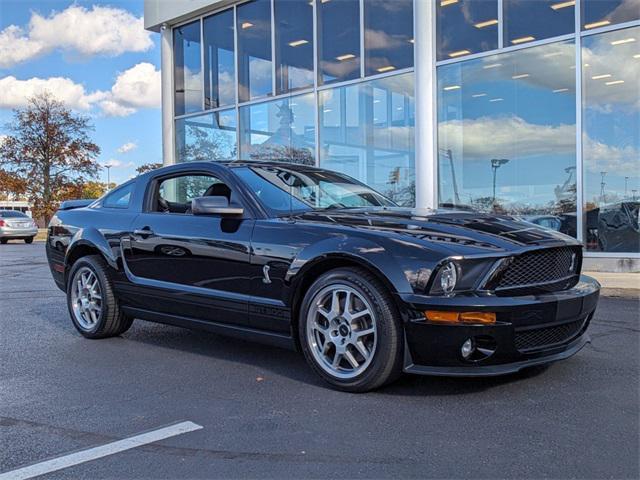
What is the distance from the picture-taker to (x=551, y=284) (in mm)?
3701

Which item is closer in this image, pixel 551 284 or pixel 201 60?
pixel 551 284

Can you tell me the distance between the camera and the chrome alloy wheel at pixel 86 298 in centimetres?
541

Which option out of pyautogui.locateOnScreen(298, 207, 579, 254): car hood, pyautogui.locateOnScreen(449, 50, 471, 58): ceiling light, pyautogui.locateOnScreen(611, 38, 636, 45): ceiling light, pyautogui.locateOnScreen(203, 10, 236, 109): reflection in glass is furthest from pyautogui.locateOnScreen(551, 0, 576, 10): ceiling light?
pyautogui.locateOnScreen(203, 10, 236, 109): reflection in glass

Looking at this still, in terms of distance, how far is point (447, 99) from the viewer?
41.5 feet

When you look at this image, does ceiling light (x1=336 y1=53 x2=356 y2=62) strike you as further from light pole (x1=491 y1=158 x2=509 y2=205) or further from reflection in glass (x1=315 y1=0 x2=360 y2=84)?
light pole (x1=491 y1=158 x2=509 y2=205)

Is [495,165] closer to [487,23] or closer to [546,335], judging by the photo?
[487,23]

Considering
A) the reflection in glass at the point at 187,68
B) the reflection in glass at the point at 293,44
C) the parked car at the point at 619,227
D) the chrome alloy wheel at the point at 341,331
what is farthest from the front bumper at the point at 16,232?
the chrome alloy wheel at the point at 341,331

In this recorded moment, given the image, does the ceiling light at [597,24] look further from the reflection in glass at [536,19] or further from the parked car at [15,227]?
the parked car at [15,227]

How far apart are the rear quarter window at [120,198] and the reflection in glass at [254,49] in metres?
10.6

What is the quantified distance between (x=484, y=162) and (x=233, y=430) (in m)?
10.3

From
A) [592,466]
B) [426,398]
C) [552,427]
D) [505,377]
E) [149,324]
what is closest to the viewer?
[592,466]

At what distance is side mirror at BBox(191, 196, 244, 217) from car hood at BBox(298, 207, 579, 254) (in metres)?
0.47

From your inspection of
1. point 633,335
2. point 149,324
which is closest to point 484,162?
point 633,335

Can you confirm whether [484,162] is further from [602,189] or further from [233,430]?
[233,430]
